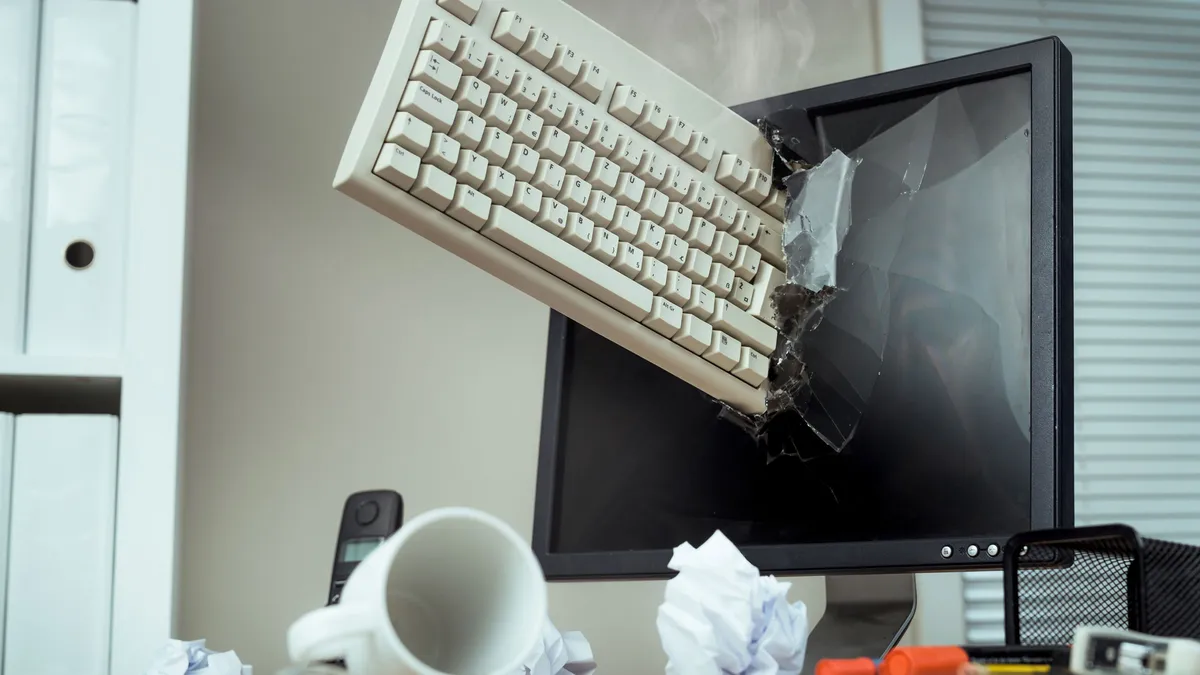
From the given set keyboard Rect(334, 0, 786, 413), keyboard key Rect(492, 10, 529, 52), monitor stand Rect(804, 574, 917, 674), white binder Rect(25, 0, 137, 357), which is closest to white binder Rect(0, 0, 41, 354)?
white binder Rect(25, 0, 137, 357)

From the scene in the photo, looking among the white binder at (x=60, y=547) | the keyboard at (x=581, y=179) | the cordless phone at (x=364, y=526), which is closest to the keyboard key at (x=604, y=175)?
the keyboard at (x=581, y=179)

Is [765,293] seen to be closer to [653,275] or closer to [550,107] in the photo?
[653,275]

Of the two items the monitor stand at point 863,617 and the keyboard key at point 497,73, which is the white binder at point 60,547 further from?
the monitor stand at point 863,617

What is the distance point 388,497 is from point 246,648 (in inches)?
11.4

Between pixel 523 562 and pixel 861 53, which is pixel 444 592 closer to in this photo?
pixel 523 562

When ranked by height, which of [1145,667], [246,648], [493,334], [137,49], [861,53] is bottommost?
[246,648]

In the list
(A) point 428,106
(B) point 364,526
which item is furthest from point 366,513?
(A) point 428,106

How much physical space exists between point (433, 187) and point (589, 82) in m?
0.16

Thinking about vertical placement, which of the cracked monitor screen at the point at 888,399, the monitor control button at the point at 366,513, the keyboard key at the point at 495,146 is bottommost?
the monitor control button at the point at 366,513

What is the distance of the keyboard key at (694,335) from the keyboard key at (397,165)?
8.9 inches

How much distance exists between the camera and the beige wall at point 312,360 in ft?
3.21

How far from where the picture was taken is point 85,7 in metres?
0.73

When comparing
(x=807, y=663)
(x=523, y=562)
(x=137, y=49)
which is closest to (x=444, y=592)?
(x=523, y=562)

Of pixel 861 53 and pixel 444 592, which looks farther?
pixel 861 53
